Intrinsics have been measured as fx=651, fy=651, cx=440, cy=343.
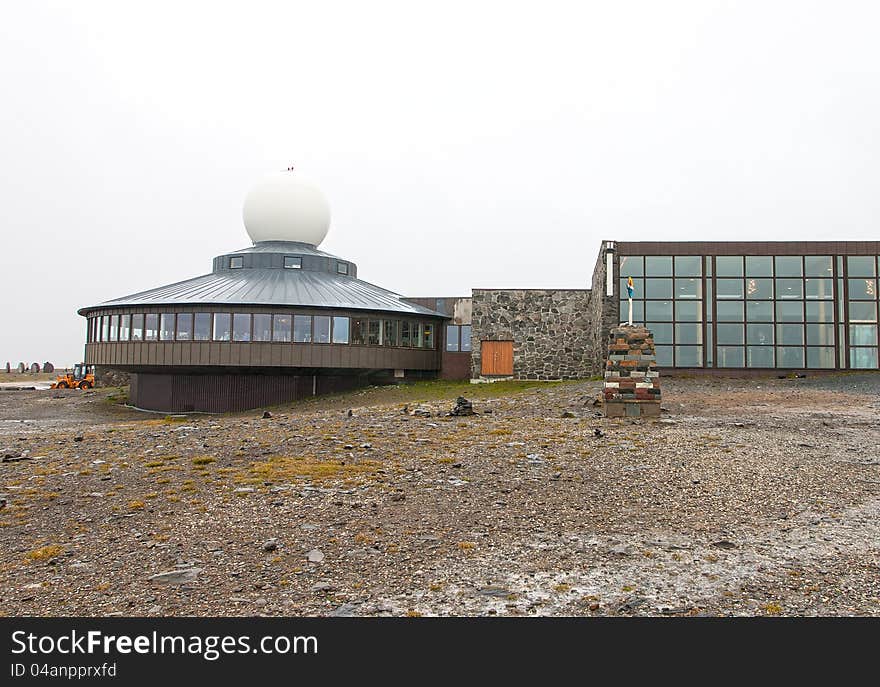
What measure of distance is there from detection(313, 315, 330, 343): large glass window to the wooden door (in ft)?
28.2

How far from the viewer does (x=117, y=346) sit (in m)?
30.2

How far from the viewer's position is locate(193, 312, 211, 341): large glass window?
95.8 feet

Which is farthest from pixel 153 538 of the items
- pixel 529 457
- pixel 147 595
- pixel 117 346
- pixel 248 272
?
pixel 248 272

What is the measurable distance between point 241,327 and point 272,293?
8.76 ft

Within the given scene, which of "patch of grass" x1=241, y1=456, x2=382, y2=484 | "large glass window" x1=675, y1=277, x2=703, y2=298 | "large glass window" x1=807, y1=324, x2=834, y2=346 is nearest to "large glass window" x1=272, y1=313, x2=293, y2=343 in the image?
"large glass window" x1=675, y1=277, x2=703, y2=298

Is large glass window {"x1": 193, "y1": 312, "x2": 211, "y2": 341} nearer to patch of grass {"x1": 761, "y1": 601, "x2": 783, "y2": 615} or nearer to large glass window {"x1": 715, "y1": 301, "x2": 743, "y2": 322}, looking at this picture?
large glass window {"x1": 715, "y1": 301, "x2": 743, "y2": 322}

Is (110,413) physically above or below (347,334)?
below

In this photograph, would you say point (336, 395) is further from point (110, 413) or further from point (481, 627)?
point (481, 627)

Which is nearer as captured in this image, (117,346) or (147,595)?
(147,595)

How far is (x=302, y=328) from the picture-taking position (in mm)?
30188

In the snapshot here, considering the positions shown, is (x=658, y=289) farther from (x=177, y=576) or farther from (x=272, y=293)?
(x=177, y=576)

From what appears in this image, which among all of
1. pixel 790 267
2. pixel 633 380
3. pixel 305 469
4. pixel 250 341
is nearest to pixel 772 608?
pixel 305 469

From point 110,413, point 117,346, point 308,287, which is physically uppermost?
point 308,287

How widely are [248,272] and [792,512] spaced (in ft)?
106
